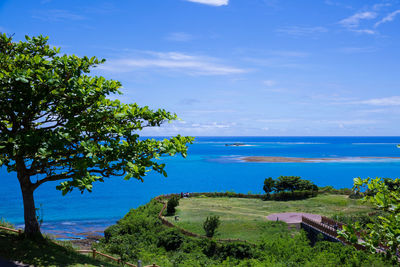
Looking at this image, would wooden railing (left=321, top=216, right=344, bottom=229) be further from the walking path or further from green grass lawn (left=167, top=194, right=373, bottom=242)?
the walking path

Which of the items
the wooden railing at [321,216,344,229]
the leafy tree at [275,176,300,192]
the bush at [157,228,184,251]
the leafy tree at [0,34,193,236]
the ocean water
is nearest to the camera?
the leafy tree at [0,34,193,236]

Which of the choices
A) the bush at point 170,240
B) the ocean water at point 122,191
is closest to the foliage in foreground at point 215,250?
the bush at point 170,240

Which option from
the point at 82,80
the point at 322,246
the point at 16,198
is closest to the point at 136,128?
the point at 82,80

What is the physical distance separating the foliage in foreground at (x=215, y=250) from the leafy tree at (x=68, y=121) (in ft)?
37.3

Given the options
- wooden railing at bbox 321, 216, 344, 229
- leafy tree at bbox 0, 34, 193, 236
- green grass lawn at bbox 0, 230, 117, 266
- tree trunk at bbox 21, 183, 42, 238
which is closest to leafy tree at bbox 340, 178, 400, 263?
leafy tree at bbox 0, 34, 193, 236

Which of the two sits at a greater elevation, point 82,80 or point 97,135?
point 82,80

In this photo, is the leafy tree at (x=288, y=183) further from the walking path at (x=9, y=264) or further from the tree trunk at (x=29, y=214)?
the walking path at (x=9, y=264)

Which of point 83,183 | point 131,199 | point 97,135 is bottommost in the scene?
point 131,199

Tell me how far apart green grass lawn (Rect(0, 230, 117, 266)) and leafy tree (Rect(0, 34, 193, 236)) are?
2.71 ft

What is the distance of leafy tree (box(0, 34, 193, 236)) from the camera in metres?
10.9

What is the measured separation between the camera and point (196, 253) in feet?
87.2

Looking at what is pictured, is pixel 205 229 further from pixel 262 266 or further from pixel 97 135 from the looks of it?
pixel 97 135

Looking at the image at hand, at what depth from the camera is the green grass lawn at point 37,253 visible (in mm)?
12523

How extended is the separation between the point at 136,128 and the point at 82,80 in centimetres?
298
